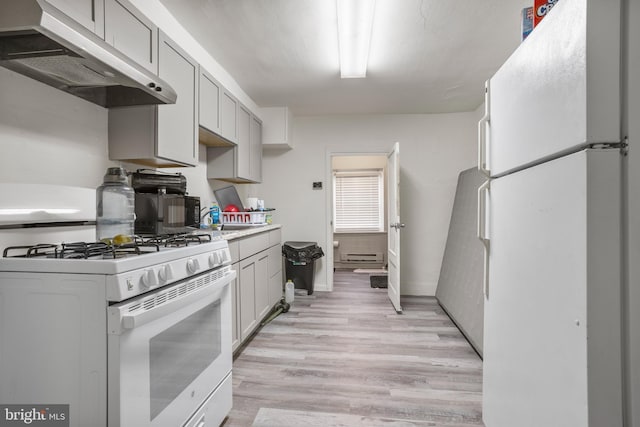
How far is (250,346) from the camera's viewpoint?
2564 mm

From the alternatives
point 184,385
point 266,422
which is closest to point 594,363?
point 184,385

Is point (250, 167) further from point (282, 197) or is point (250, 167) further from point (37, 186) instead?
point (37, 186)

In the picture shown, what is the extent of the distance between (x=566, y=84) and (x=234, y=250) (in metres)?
2.00

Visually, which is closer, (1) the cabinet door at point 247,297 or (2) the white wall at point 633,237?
(2) the white wall at point 633,237

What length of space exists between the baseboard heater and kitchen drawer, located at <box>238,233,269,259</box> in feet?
9.82

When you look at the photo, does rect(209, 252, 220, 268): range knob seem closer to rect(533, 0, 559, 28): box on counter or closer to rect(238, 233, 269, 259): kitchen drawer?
rect(238, 233, 269, 259): kitchen drawer

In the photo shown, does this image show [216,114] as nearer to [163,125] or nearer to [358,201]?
[163,125]

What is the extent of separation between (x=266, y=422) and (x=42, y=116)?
1.83 meters

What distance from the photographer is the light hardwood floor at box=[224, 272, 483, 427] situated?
1711mm

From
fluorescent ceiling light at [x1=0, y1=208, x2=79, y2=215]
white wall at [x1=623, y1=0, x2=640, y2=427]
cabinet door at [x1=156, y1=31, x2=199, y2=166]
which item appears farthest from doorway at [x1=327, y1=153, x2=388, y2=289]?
white wall at [x1=623, y1=0, x2=640, y2=427]

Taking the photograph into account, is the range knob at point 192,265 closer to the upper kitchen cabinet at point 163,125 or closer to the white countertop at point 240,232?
the white countertop at point 240,232

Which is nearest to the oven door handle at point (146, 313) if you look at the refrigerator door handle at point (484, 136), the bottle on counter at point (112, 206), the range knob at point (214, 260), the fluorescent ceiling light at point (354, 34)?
the range knob at point (214, 260)

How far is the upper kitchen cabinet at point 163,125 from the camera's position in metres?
1.76

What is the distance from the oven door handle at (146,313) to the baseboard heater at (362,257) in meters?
4.59
